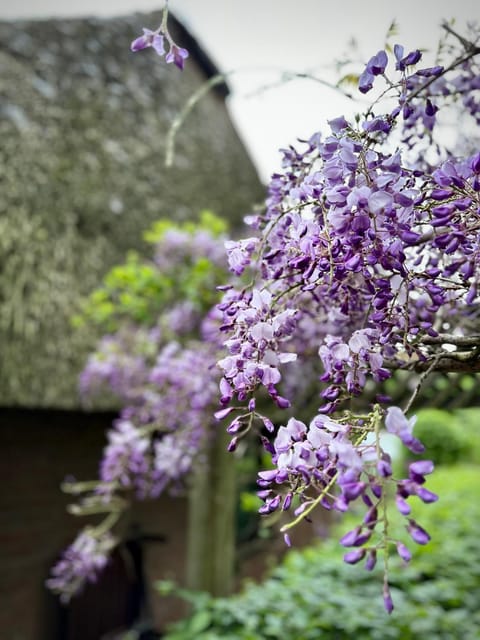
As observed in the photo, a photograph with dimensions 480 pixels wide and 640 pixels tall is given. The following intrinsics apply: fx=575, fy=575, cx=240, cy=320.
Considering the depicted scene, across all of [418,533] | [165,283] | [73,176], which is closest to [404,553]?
[418,533]

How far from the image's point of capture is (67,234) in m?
3.69

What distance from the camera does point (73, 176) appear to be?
4113 mm

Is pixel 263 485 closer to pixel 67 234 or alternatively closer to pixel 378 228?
pixel 378 228

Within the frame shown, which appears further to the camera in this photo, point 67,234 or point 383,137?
point 67,234

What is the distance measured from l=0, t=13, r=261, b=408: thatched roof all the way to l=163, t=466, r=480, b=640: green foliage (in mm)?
1320

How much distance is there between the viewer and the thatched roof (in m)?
3.07

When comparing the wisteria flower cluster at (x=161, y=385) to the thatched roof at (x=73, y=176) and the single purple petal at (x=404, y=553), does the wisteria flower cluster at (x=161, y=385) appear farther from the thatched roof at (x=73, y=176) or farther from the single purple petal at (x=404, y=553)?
the single purple petal at (x=404, y=553)

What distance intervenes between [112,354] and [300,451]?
101 inches

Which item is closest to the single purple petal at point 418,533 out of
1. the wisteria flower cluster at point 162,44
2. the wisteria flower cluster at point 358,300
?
the wisteria flower cluster at point 358,300

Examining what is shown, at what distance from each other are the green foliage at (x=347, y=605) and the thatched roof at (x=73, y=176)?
1.32 meters

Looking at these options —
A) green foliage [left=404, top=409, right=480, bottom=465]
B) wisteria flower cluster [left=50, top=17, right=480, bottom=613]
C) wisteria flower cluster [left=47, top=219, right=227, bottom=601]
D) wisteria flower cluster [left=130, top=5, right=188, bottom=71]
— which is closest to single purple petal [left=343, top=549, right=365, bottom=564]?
wisteria flower cluster [left=50, top=17, right=480, bottom=613]

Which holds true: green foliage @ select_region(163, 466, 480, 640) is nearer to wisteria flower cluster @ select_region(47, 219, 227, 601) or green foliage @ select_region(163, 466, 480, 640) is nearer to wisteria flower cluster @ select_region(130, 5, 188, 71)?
wisteria flower cluster @ select_region(47, 219, 227, 601)

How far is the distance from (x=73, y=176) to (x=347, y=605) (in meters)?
3.24

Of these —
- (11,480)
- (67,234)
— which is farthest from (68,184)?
(11,480)
